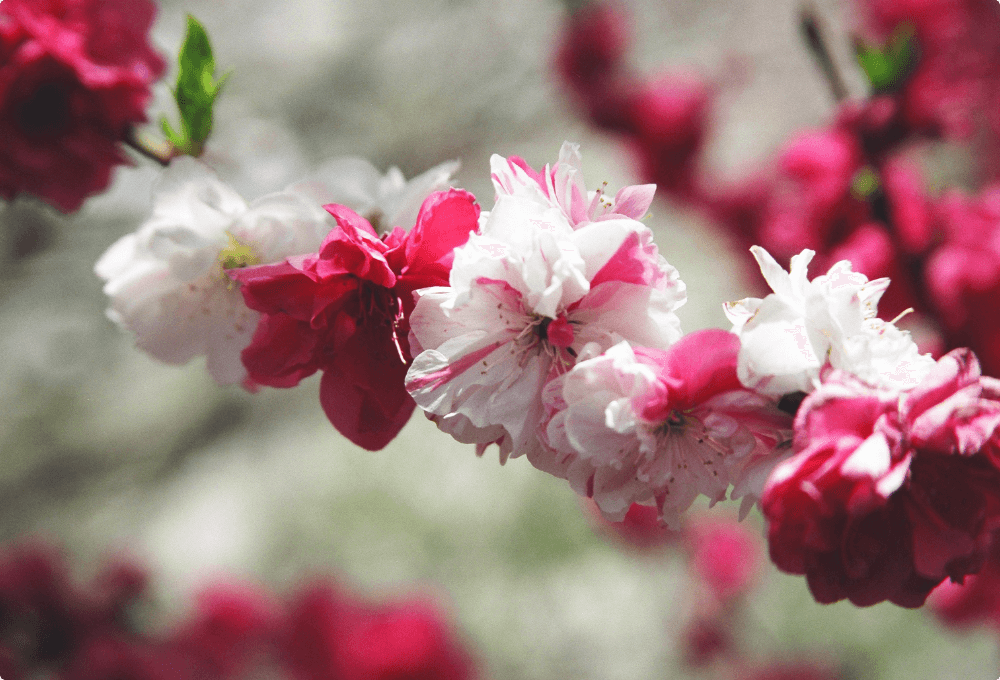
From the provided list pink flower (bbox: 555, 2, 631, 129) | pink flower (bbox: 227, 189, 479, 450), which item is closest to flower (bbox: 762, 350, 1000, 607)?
pink flower (bbox: 227, 189, 479, 450)

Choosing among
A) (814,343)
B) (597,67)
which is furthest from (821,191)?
(597,67)

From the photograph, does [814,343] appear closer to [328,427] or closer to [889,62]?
[889,62]

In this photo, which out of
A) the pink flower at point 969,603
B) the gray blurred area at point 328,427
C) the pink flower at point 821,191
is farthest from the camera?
the gray blurred area at point 328,427

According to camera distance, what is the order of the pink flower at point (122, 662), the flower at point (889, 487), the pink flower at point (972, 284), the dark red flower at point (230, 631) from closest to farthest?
the flower at point (889, 487) < the pink flower at point (972, 284) < the pink flower at point (122, 662) < the dark red flower at point (230, 631)

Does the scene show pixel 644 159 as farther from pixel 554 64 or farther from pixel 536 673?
pixel 536 673

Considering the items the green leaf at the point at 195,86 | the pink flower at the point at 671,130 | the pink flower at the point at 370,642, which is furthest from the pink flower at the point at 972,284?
the pink flower at the point at 370,642

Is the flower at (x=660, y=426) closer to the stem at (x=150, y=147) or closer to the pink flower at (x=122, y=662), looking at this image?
the stem at (x=150, y=147)

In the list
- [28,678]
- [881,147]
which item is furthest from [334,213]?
[28,678]
